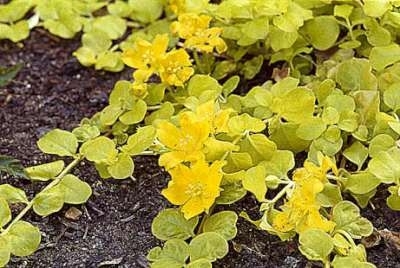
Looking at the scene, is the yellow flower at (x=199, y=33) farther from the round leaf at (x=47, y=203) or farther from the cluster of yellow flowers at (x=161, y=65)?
the round leaf at (x=47, y=203)

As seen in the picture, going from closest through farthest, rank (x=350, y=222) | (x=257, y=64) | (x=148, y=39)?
(x=350, y=222), (x=257, y=64), (x=148, y=39)

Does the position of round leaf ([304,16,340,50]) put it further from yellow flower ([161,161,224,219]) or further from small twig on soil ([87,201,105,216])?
small twig on soil ([87,201,105,216])

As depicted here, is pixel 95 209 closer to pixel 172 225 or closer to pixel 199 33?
pixel 172 225

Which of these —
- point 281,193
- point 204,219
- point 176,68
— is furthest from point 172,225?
point 176,68

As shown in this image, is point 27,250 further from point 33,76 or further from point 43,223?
point 33,76

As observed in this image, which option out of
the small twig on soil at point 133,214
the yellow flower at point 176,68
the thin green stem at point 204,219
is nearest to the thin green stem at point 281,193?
the thin green stem at point 204,219

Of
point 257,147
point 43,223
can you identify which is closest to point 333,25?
point 257,147
